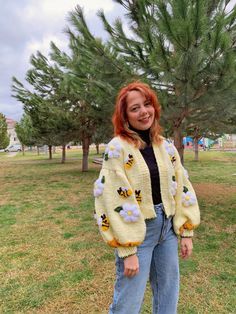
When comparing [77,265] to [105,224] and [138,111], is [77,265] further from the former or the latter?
[138,111]

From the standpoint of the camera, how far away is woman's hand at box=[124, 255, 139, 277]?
51.5 inches

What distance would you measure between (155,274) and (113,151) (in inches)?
28.0

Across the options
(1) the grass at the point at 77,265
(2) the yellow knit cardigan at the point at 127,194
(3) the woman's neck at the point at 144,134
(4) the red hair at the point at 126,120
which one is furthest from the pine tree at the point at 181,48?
(2) the yellow knit cardigan at the point at 127,194

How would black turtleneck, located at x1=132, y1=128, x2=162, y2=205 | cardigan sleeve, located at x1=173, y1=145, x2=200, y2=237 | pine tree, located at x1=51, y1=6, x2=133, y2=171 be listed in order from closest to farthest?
1. black turtleneck, located at x1=132, y1=128, x2=162, y2=205
2. cardigan sleeve, located at x1=173, y1=145, x2=200, y2=237
3. pine tree, located at x1=51, y1=6, x2=133, y2=171

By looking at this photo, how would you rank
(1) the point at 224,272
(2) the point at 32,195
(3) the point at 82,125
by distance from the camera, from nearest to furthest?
(1) the point at 224,272
(2) the point at 32,195
(3) the point at 82,125

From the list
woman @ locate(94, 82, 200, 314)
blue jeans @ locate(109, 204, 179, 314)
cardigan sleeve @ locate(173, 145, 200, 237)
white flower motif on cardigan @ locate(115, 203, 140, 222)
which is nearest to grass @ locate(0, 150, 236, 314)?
blue jeans @ locate(109, 204, 179, 314)

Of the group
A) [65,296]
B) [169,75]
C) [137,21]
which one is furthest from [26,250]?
[137,21]

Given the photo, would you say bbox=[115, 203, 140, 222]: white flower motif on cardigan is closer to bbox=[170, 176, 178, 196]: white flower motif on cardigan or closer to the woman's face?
bbox=[170, 176, 178, 196]: white flower motif on cardigan

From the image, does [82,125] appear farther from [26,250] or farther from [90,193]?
[26,250]

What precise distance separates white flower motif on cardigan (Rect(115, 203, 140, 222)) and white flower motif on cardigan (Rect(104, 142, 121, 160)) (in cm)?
24

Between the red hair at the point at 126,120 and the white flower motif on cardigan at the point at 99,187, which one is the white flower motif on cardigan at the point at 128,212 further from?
the red hair at the point at 126,120

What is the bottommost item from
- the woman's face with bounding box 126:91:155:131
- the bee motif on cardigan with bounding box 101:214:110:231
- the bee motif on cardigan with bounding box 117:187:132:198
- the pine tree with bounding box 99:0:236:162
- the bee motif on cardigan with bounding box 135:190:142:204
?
the bee motif on cardigan with bounding box 101:214:110:231

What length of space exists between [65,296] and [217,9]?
424 centimetres

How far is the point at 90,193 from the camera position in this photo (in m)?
7.40
